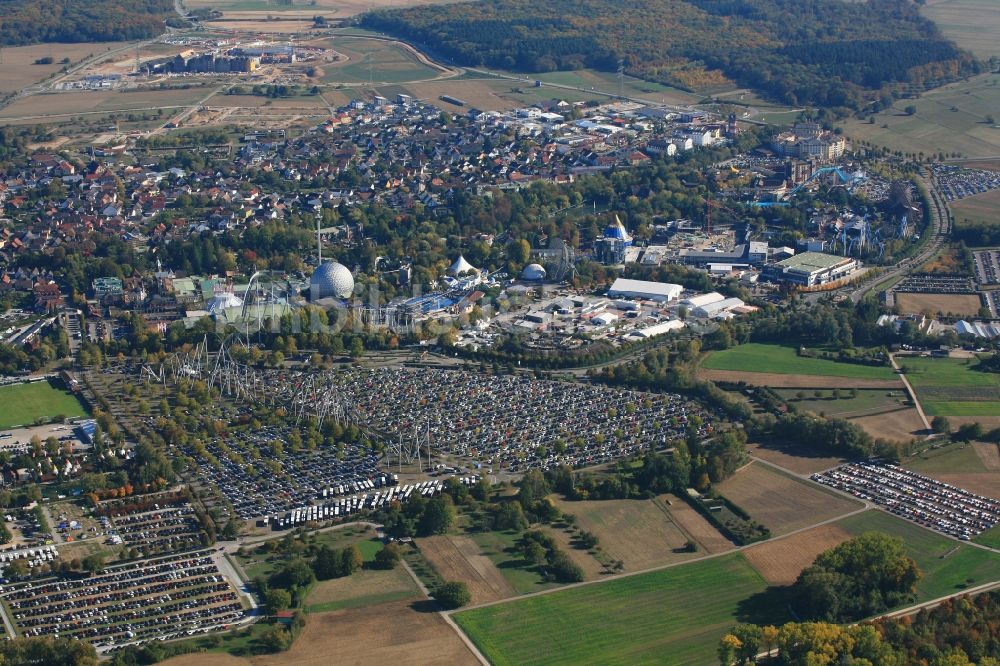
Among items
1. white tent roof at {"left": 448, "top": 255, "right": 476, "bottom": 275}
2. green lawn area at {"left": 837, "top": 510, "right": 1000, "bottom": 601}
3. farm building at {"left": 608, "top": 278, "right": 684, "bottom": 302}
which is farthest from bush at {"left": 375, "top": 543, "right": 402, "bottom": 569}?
white tent roof at {"left": 448, "top": 255, "right": 476, "bottom": 275}

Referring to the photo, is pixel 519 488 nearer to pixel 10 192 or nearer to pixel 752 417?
pixel 752 417

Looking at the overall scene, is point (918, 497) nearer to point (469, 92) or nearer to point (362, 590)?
point (362, 590)

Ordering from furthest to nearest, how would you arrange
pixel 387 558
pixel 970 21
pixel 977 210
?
1. pixel 970 21
2. pixel 977 210
3. pixel 387 558

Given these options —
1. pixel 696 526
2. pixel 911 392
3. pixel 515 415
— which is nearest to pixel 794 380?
pixel 911 392

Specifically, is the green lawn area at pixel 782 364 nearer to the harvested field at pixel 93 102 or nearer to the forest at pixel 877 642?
the forest at pixel 877 642

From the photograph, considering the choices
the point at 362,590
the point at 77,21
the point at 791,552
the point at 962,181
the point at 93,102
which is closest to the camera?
the point at 362,590

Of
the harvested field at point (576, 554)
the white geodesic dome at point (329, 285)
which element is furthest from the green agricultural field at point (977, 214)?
the harvested field at point (576, 554)

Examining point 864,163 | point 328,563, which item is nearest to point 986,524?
point 328,563
